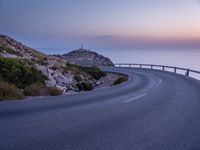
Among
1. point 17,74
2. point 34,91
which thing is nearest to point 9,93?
point 34,91

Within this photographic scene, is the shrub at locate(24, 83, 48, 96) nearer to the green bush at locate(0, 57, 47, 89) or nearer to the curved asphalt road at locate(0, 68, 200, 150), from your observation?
the green bush at locate(0, 57, 47, 89)

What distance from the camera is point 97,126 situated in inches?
327

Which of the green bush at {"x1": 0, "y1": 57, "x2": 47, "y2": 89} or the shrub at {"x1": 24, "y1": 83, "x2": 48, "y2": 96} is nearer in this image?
the shrub at {"x1": 24, "y1": 83, "x2": 48, "y2": 96}

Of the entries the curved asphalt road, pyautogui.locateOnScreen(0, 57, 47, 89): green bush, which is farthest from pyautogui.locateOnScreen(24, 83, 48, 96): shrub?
A: the curved asphalt road

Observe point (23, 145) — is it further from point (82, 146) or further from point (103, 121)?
point (103, 121)

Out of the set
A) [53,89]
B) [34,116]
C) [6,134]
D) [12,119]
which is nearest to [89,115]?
[34,116]

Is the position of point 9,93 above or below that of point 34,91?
above

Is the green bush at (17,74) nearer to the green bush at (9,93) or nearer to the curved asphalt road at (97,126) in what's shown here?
the green bush at (9,93)

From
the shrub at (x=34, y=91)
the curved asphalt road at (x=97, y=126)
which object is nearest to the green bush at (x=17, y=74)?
the shrub at (x=34, y=91)

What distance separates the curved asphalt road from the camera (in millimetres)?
6598

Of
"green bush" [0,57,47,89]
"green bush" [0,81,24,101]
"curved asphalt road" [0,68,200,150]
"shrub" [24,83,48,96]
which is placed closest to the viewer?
"curved asphalt road" [0,68,200,150]

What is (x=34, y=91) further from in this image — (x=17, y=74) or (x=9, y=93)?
(x=17, y=74)

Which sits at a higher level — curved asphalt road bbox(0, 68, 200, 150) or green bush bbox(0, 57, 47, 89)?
green bush bbox(0, 57, 47, 89)

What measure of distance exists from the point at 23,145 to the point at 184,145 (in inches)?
148
